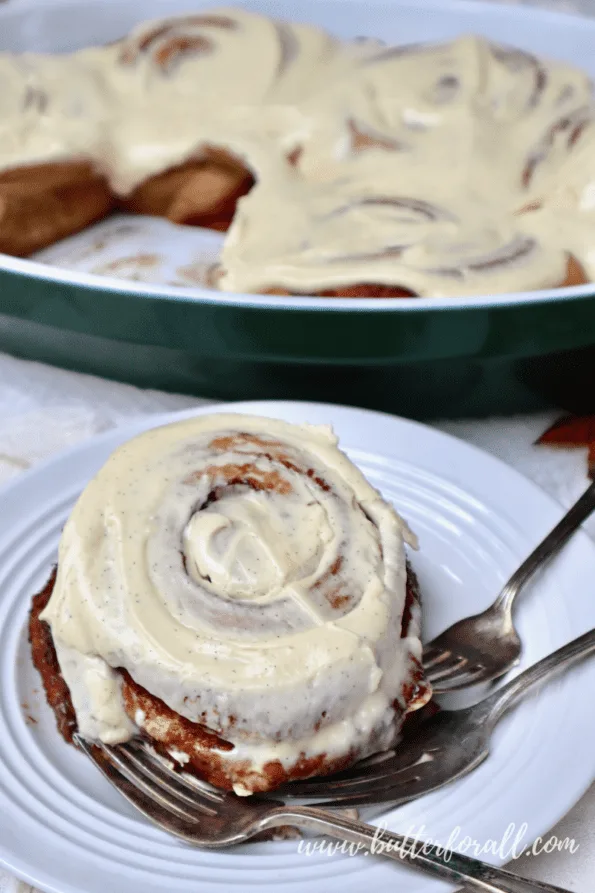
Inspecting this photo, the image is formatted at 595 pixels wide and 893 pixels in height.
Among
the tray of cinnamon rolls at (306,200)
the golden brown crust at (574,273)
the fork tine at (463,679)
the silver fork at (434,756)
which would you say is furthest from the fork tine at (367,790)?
the golden brown crust at (574,273)

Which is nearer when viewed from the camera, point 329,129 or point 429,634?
point 429,634

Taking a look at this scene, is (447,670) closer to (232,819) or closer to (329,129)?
(232,819)

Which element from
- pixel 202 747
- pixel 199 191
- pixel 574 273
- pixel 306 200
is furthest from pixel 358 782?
pixel 199 191

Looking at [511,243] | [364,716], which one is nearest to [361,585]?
[364,716]

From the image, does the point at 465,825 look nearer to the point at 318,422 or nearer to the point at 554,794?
the point at 554,794

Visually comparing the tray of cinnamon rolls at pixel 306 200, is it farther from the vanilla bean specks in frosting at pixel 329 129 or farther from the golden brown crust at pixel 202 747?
the golden brown crust at pixel 202 747

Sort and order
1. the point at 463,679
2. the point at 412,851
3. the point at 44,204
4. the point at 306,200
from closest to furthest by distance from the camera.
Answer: the point at 412,851, the point at 463,679, the point at 306,200, the point at 44,204

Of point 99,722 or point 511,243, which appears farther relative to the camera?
point 511,243
